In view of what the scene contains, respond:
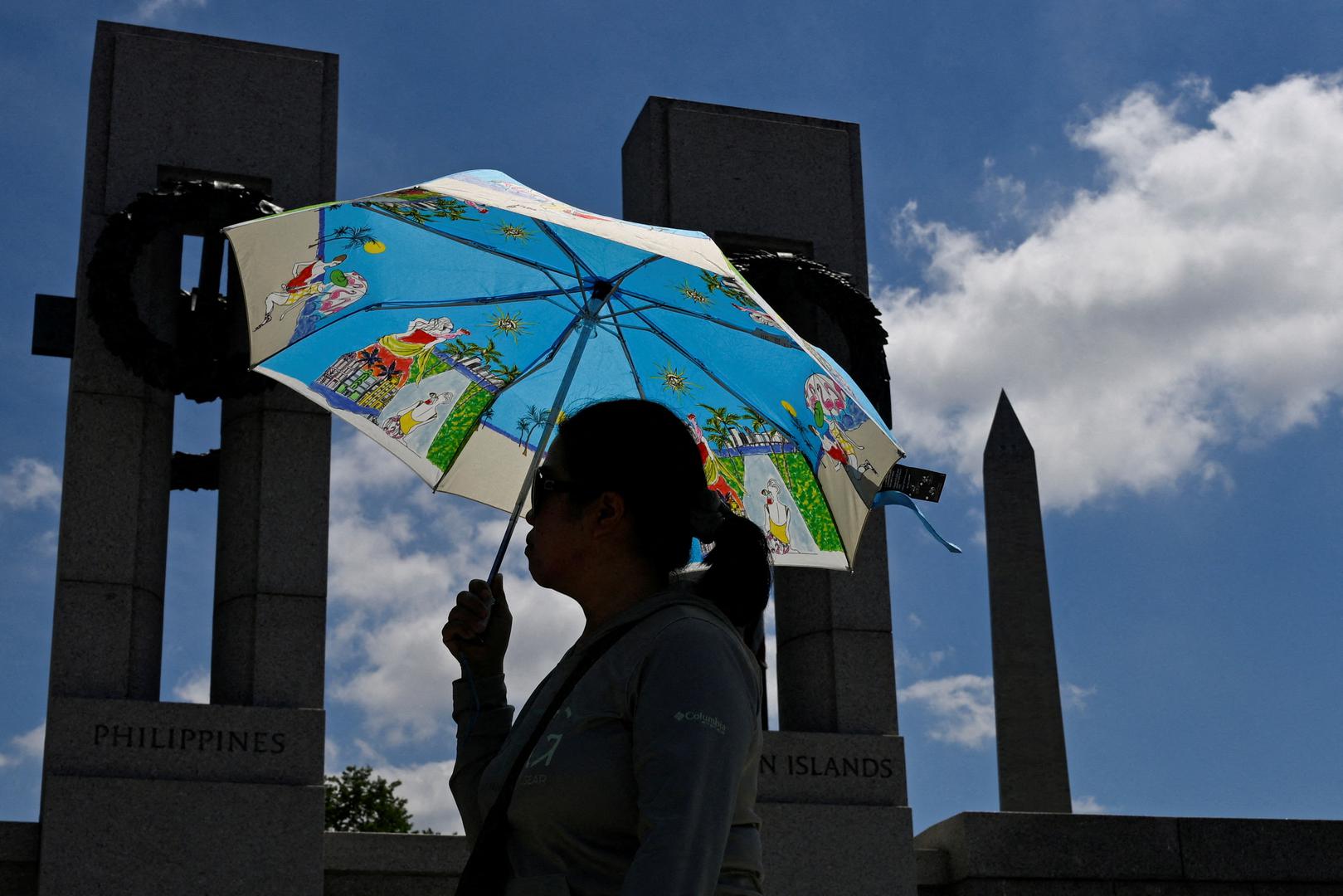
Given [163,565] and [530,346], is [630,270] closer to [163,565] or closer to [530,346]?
[530,346]

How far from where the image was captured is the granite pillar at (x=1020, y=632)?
75.5 ft

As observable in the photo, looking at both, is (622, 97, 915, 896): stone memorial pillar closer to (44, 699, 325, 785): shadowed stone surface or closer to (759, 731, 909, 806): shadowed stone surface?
(759, 731, 909, 806): shadowed stone surface

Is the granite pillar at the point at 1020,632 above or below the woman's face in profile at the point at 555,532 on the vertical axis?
above

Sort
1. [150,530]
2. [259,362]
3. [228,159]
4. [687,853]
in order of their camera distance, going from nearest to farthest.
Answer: [687,853] → [259,362] → [150,530] → [228,159]

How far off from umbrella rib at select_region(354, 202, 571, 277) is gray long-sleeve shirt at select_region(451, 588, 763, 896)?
231 cm

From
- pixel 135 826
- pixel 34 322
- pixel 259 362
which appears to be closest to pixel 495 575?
pixel 259 362

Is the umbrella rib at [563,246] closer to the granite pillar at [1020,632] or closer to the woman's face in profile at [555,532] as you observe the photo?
A: the woman's face in profile at [555,532]

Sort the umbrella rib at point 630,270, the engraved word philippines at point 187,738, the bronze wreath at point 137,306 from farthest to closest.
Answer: the bronze wreath at point 137,306 < the engraved word philippines at point 187,738 < the umbrella rib at point 630,270

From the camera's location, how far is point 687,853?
2465mm

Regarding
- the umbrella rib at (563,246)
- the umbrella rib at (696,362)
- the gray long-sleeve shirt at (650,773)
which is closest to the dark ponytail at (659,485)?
the gray long-sleeve shirt at (650,773)

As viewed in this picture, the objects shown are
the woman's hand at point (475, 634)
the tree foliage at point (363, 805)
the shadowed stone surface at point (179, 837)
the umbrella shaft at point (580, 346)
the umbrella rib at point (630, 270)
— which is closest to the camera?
the woman's hand at point (475, 634)

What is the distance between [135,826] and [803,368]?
23.7ft

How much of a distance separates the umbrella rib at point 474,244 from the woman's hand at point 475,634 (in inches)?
71.4

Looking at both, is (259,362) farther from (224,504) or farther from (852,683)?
(852,683)
